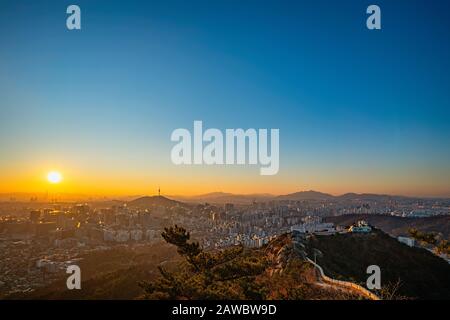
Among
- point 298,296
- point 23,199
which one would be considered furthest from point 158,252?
point 23,199

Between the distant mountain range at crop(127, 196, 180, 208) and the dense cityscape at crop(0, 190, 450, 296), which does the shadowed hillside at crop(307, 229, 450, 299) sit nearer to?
the dense cityscape at crop(0, 190, 450, 296)

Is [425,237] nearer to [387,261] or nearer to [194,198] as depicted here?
[387,261]

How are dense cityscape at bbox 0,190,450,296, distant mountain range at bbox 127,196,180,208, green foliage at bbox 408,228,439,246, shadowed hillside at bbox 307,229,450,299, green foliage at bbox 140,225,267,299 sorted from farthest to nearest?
1. distant mountain range at bbox 127,196,180,208
2. dense cityscape at bbox 0,190,450,296
3. shadowed hillside at bbox 307,229,450,299
4. green foliage at bbox 408,228,439,246
5. green foliage at bbox 140,225,267,299

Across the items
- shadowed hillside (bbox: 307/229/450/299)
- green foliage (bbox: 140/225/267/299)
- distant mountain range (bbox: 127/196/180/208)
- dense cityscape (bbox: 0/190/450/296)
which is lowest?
dense cityscape (bbox: 0/190/450/296)

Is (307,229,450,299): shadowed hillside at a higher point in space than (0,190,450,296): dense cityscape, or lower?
higher

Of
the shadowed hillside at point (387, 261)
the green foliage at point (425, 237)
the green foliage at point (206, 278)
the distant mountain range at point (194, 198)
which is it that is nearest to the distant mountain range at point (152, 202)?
the distant mountain range at point (194, 198)

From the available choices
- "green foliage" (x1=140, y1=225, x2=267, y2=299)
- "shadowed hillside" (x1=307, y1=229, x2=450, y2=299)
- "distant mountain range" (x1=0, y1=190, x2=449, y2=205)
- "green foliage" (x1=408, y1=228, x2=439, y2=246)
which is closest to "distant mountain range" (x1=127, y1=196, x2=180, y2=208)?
"distant mountain range" (x1=0, y1=190, x2=449, y2=205)
